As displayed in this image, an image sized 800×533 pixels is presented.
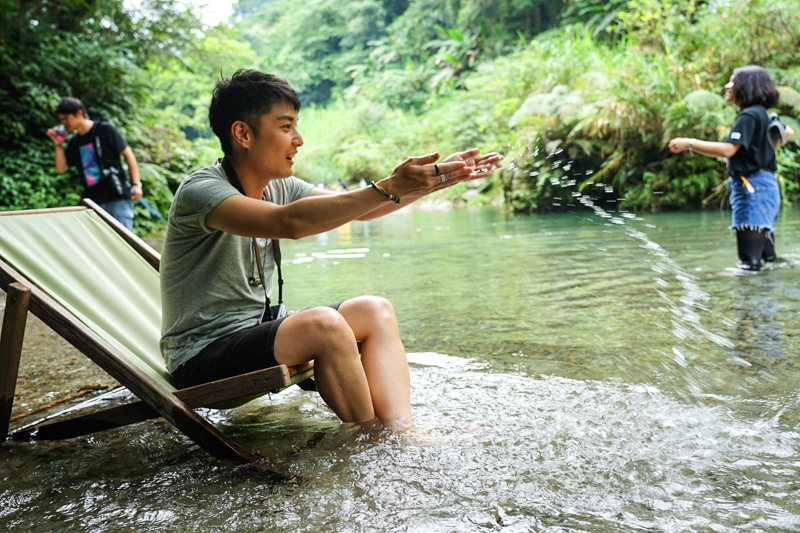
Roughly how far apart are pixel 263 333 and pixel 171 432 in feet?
2.30

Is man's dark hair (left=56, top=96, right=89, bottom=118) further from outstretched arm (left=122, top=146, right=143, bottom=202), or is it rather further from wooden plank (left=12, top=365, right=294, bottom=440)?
wooden plank (left=12, top=365, right=294, bottom=440)

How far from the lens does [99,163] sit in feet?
17.6

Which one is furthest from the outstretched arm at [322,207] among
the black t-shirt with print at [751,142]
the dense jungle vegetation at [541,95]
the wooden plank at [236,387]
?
the dense jungle vegetation at [541,95]

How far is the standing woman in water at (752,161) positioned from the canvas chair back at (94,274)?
3901 millimetres

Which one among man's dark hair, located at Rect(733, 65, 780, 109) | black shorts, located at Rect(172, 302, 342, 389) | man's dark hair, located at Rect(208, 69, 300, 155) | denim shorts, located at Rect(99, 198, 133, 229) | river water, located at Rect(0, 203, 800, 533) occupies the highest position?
man's dark hair, located at Rect(733, 65, 780, 109)

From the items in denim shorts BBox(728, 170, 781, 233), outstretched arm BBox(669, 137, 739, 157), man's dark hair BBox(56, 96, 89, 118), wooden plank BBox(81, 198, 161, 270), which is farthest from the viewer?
man's dark hair BBox(56, 96, 89, 118)

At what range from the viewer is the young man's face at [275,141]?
6.70ft

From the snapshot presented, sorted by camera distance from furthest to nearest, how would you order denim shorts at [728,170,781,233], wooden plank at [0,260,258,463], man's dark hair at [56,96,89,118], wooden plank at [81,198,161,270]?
man's dark hair at [56,96,89,118] < denim shorts at [728,170,781,233] < wooden plank at [81,198,161,270] < wooden plank at [0,260,258,463]

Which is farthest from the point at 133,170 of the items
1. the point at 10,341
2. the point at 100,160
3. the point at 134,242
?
the point at 10,341

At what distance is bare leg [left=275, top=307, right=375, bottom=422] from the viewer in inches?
76.6

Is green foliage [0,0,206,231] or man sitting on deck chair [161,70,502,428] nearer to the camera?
man sitting on deck chair [161,70,502,428]

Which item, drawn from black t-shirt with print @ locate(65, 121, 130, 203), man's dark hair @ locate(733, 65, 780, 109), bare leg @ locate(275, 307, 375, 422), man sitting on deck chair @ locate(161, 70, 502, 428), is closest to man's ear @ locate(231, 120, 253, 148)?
man sitting on deck chair @ locate(161, 70, 502, 428)

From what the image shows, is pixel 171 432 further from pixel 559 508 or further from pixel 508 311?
pixel 508 311

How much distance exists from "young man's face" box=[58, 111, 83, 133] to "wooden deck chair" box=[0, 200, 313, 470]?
2778 millimetres
